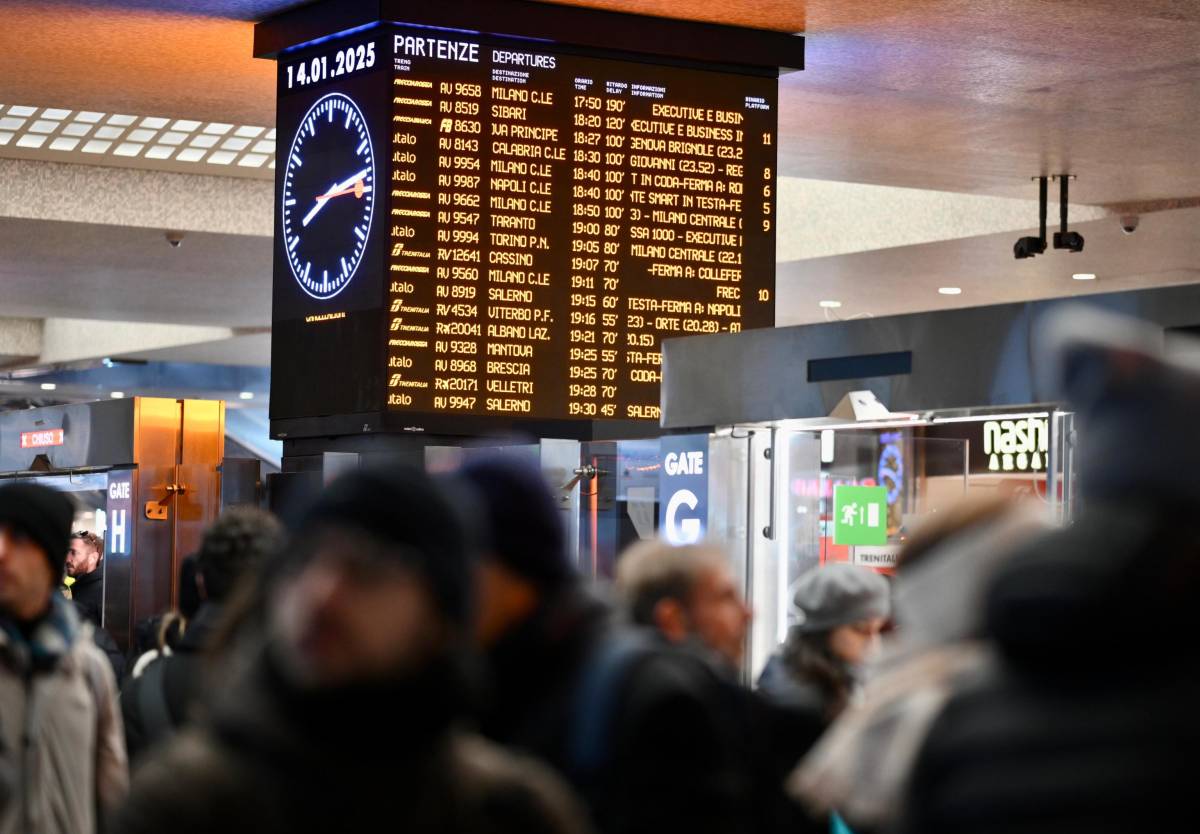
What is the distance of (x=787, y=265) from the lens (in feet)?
52.4

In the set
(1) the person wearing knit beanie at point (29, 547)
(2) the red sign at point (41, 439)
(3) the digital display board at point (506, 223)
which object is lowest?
(1) the person wearing knit beanie at point (29, 547)

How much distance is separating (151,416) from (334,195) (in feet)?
13.4

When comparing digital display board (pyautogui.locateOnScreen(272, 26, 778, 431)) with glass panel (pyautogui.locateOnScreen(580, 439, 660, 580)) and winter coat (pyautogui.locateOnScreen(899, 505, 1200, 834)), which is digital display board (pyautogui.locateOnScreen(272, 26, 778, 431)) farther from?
winter coat (pyautogui.locateOnScreen(899, 505, 1200, 834))

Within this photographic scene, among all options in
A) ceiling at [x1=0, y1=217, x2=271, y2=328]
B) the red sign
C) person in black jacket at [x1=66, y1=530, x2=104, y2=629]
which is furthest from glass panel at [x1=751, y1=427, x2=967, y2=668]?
ceiling at [x1=0, y1=217, x2=271, y2=328]

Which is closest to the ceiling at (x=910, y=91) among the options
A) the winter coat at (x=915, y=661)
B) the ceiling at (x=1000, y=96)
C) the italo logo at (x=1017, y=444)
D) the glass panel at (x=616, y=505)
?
the ceiling at (x=1000, y=96)

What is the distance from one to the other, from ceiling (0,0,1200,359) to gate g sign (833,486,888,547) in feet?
7.69

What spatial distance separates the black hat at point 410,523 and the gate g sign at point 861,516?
5.69 m

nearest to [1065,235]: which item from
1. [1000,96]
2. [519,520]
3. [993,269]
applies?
[1000,96]

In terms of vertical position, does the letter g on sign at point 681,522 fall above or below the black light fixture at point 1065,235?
below

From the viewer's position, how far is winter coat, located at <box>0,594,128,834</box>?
145 inches

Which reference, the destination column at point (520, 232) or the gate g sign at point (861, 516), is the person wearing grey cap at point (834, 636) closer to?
the gate g sign at point (861, 516)

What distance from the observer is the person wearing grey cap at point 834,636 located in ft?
13.0

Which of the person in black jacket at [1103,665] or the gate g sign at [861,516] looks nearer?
the person in black jacket at [1103,665]

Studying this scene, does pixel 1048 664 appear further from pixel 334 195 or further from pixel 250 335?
pixel 250 335
